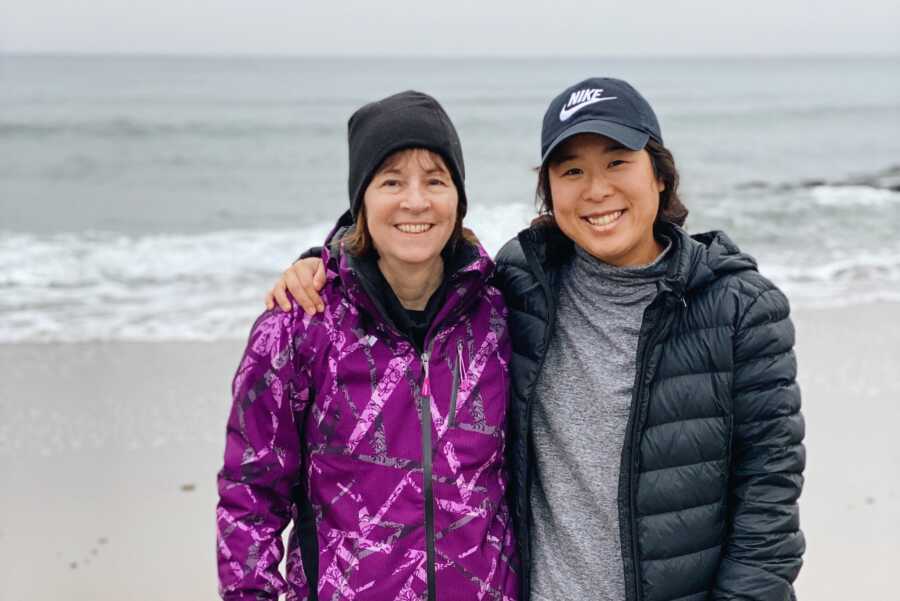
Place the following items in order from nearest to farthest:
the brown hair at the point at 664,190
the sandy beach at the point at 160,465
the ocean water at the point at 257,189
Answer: the brown hair at the point at 664,190
the sandy beach at the point at 160,465
the ocean water at the point at 257,189

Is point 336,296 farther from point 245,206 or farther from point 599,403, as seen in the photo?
point 245,206

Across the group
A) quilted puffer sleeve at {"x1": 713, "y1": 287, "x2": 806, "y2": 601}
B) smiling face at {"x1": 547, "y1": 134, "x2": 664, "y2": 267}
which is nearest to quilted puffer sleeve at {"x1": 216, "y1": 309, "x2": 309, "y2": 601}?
smiling face at {"x1": 547, "y1": 134, "x2": 664, "y2": 267}

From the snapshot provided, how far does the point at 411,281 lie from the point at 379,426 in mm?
397

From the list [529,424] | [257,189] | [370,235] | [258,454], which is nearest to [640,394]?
[529,424]

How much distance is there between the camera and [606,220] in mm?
2299

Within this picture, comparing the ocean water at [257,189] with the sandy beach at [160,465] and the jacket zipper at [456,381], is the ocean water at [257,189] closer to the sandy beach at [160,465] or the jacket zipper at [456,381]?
the sandy beach at [160,465]

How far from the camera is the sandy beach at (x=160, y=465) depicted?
4578mm

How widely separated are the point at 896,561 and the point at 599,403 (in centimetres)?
320

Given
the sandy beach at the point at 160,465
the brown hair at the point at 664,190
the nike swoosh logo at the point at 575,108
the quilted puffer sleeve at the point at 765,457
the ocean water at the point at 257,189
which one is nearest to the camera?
the quilted puffer sleeve at the point at 765,457

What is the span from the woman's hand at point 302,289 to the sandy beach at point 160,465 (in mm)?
2668

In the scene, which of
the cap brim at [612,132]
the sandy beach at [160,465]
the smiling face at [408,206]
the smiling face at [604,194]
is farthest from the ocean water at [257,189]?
the cap brim at [612,132]

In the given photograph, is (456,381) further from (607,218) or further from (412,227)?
(607,218)

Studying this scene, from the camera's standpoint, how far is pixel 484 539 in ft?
7.57

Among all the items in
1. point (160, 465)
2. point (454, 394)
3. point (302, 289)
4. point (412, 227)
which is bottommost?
point (454, 394)
